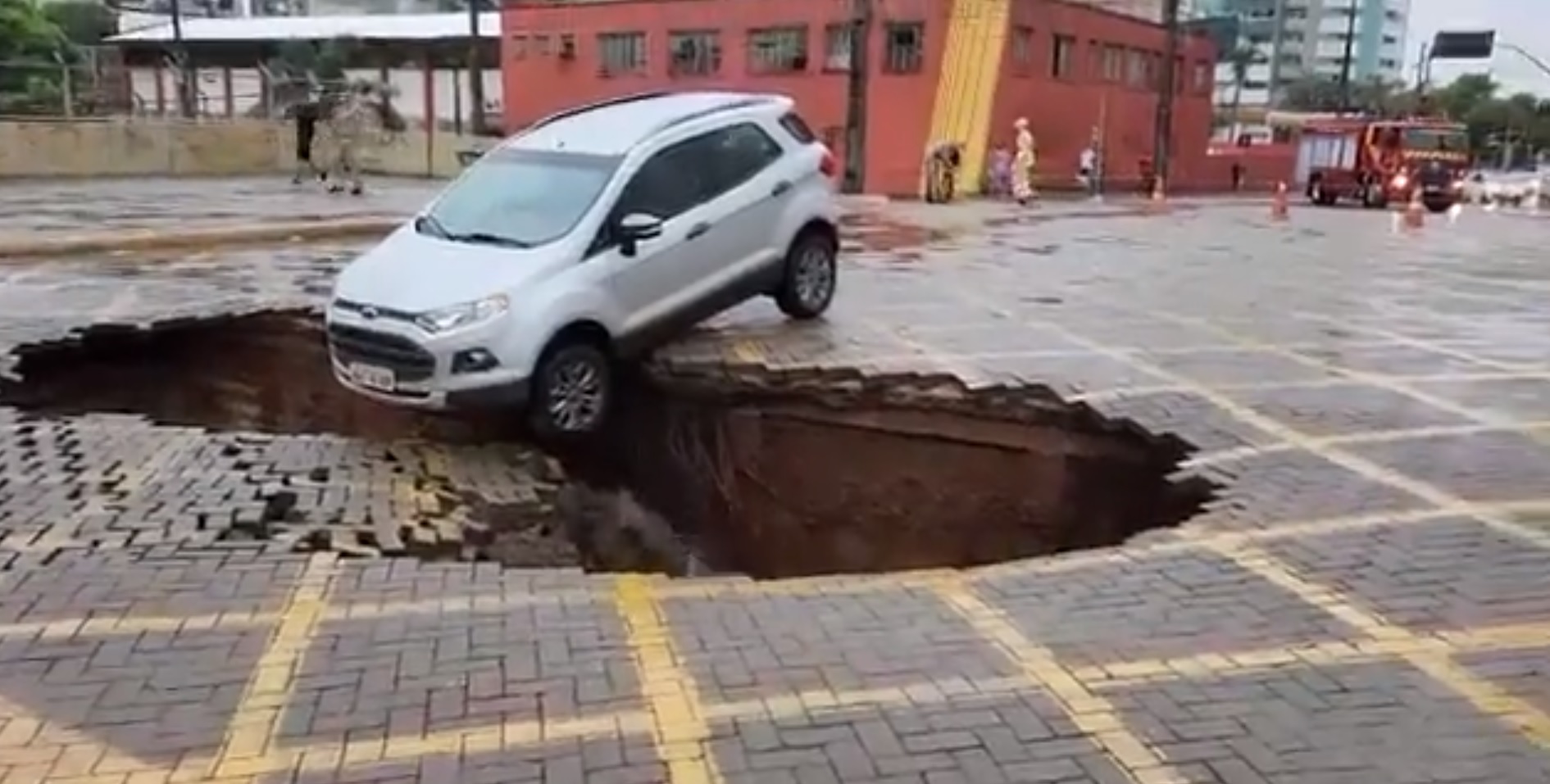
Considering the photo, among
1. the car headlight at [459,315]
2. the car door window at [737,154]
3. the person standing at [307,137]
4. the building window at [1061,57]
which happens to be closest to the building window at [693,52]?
the building window at [1061,57]

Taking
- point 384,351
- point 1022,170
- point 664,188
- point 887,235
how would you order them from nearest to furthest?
point 384,351 < point 664,188 < point 887,235 < point 1022,170

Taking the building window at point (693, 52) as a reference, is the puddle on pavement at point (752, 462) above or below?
below

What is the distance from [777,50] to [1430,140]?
665 inches

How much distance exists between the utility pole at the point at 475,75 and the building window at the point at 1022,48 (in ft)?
56.3

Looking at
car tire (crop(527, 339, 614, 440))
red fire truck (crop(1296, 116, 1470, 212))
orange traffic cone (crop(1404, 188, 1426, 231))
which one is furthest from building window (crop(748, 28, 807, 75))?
car tire (crop(527, 339, 614, 440))

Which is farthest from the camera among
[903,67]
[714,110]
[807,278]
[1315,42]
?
[1315,42]

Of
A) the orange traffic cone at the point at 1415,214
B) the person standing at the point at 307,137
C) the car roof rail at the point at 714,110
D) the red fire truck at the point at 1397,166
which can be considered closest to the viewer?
the car roof rail at the point at 714,110

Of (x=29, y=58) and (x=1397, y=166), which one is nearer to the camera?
(x=1397, y=166)

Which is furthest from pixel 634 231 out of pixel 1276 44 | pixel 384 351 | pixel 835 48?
pixel 1276 44

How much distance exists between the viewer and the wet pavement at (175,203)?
18000mm

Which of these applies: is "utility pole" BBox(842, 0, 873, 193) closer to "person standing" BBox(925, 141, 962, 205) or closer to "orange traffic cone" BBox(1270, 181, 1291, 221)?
"person standing" BBox(925, 141, 962, 205)

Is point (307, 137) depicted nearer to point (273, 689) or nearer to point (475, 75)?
point (475, 75)

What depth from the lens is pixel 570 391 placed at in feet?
26.8

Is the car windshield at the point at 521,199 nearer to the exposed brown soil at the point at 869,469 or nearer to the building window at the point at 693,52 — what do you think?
the exposed brown soil at the point at 869,469
